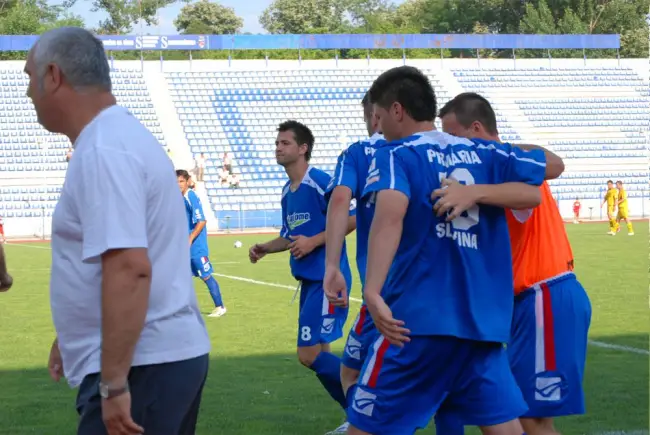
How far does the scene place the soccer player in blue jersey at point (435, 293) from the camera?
3.92 m

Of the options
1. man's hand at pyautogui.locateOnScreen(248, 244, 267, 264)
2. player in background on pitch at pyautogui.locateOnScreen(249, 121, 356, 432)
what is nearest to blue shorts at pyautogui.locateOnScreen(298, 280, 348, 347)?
player in background on pitch at pyautogui.locateOnScreen(249, 121, 356, 432)

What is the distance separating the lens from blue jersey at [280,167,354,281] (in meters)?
7.45

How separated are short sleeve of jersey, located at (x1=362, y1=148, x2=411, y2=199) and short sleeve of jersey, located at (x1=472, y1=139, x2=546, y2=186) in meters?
0.38

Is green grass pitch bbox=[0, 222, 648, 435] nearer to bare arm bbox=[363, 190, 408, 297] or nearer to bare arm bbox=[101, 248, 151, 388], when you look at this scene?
bare arm bbox=[363, 190, 408, 297]

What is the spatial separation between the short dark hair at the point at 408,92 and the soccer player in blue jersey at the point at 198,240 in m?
8.70

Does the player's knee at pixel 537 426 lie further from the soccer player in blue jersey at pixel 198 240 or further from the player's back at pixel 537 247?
the soccer player in blue jersey at pixel 198 240

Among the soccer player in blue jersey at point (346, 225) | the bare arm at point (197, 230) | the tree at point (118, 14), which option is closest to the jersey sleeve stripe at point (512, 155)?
the soccer player in blue jersey at point (346, 225)

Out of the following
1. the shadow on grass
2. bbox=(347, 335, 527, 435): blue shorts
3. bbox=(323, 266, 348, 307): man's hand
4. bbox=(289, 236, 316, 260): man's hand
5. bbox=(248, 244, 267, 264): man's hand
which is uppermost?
bbox=(323, 266, 348, 307): man's hand

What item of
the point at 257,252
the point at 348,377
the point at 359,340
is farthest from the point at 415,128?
the point at 257,252

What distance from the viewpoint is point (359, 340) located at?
19.2 feet

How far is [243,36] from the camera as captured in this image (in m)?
44.3

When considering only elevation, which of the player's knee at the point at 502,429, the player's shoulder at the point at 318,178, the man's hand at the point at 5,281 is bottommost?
the player's knee at the point at 502,429

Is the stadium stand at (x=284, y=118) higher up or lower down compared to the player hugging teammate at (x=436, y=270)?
lower down

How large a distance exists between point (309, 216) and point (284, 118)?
3528 cm
